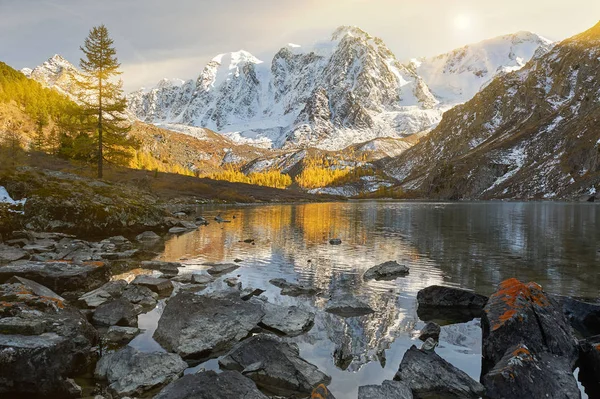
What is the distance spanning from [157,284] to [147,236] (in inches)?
788

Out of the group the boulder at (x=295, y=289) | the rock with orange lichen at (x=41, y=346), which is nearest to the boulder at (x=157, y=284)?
the boulder at (x=295, y=289)

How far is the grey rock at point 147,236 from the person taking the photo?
35550 millimetres

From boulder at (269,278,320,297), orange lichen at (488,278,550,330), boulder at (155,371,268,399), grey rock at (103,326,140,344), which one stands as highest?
orange lichen at (488,278,550,330)

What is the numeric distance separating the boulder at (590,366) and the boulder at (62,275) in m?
17.4

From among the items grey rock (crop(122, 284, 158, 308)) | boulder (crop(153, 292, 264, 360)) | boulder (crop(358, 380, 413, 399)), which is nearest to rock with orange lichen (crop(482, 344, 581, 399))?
boulder (crop(358, 380, 413, 399))

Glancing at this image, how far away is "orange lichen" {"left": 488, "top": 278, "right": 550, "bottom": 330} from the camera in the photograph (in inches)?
435

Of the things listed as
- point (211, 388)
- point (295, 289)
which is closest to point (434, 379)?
point (211, 388)

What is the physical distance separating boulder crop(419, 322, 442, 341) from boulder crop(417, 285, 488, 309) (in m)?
3.03

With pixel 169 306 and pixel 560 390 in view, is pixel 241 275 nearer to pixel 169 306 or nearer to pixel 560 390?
pixel 169 306

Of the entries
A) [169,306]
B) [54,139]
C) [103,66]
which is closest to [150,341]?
[169,306]

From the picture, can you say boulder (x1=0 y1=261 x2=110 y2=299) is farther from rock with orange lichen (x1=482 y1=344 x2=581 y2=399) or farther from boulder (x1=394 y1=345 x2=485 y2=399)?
rock with orange lichen (x1=482 y1=344 x2=581 y2=399)

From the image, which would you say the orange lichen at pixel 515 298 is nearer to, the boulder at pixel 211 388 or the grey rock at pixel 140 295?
the boulder at pixel 211 388

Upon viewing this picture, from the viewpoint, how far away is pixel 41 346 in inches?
342

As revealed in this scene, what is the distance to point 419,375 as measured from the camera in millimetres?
9555
